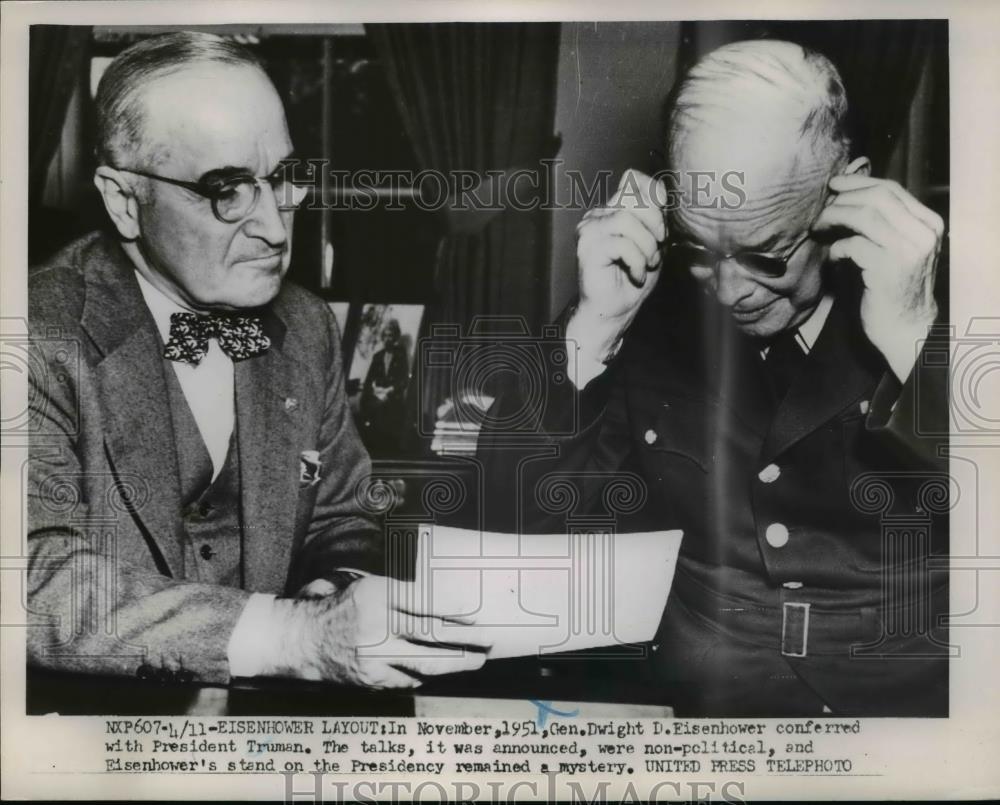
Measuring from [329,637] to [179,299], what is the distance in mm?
1035

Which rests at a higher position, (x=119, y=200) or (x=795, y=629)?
(x=119, y=200)

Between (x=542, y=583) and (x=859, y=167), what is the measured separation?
1.46m

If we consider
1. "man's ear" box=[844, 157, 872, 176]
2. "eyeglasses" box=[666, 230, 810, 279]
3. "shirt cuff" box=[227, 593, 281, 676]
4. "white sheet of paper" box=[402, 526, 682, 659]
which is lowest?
"shirt cuff" box=[227, 593, 281, 676]

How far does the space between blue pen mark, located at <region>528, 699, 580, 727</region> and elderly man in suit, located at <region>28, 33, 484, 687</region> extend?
21 cm

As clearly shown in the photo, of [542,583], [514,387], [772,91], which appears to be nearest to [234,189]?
[514,387]

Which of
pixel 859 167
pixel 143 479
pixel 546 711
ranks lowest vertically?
pixel 546 711

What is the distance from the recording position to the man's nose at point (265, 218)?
272cm

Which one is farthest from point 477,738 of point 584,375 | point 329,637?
point 584,375

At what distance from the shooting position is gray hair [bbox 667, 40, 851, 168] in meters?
2.72

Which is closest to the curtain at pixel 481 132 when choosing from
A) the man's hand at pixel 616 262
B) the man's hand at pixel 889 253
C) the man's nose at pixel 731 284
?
the man's hand at pixel 616 262

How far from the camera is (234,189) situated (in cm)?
271

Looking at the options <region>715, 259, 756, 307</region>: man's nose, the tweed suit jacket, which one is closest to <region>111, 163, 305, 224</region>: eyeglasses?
the tweed suit jacket

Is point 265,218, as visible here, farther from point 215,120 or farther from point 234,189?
point 215,120

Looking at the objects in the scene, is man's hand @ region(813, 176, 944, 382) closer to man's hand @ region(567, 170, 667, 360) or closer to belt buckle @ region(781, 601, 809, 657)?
man's hand @ region(567, 170, 667, 360)
